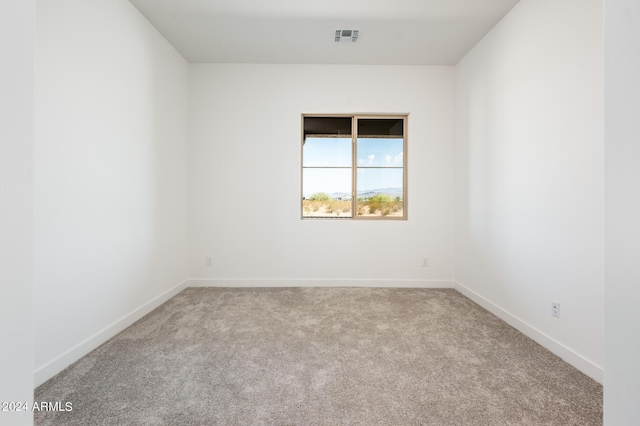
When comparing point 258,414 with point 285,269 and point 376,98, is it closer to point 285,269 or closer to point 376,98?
point 285,269

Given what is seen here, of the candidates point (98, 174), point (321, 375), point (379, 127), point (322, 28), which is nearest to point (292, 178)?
point (379, 127)

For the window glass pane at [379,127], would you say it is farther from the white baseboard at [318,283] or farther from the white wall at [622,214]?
the white wall at [622,214]

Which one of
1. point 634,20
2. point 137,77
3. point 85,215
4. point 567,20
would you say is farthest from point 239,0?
point 634,20

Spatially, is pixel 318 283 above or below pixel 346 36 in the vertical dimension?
below

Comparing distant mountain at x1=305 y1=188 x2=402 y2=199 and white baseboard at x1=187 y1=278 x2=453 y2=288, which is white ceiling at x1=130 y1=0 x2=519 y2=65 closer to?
distant mountain at x1=305 y1=188 x2=402 y2=199

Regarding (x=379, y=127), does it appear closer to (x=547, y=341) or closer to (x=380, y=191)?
(x=380, y=191)

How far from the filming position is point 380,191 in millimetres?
3914

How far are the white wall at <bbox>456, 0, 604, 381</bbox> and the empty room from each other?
2cm

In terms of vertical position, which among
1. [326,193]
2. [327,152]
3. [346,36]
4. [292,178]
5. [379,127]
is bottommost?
[326,193]

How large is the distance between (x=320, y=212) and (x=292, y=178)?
609 millimetres

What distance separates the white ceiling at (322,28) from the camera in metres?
2.63

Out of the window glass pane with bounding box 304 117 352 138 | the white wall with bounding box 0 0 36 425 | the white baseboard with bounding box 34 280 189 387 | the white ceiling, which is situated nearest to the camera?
the white wall with bounding box 0 0 36 425

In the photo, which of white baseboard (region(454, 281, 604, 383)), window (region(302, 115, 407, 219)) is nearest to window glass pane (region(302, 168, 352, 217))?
window (region(302, 115, 407, 219))

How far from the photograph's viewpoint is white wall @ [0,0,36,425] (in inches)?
18.8
